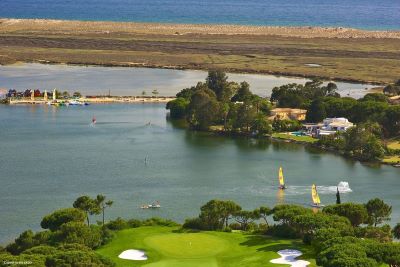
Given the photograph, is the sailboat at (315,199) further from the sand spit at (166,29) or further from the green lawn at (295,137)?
the sand spit at (166,29)

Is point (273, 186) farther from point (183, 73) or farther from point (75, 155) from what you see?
point (183, 73)

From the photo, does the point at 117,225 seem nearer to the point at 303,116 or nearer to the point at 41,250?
the point at 41,250

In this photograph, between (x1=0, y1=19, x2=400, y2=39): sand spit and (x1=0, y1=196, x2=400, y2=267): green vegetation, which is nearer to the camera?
(x1=0, y1=196, x2=400, y2=267): green vegetation

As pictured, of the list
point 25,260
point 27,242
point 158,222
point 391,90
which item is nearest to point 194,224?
point 158,222

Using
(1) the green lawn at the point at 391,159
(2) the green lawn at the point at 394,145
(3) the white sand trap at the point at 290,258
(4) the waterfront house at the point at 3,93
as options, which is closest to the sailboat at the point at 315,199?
(3) the white sand trap at the point at 290,258

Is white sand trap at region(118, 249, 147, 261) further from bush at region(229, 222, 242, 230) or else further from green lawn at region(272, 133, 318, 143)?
green lawn at region(272, 133, 318, 143)

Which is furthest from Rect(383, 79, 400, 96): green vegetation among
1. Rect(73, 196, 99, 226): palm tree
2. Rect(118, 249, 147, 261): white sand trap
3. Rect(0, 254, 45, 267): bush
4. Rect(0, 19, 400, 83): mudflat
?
Rect(0, 254, 45, 267): bush
